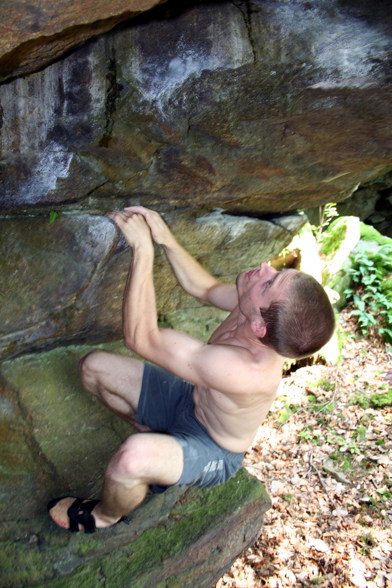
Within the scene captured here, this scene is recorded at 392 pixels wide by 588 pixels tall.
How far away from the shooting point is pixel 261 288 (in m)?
3.00

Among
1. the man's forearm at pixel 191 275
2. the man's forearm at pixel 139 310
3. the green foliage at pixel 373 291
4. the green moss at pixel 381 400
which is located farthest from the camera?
the green foliage at pixel 373 291

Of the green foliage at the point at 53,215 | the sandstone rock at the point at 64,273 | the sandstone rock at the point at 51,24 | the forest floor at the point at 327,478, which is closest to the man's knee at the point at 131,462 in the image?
the sandstone rock at the point at 64,273

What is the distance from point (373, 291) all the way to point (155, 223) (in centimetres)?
560

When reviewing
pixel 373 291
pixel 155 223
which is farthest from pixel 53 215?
pixel 373 291

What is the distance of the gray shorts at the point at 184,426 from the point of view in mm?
3238

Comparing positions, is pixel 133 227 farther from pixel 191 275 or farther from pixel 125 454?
pixel 125 454

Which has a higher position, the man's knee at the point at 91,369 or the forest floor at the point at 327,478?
the man's knee at the point at 91,369

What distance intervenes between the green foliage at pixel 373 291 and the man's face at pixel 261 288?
5089 mm

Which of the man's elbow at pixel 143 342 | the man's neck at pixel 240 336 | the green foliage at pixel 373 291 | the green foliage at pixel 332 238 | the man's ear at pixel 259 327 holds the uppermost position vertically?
the man's ear at pixel 259 327

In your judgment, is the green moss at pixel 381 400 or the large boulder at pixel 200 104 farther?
the green moss at pixel 381 400

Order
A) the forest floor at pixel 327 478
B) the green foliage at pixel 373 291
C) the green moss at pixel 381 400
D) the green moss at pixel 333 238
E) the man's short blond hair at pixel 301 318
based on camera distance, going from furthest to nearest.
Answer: the green moss at pixel 333 238 → the green foliage at pixel 373 291 → the green moss at pixel 381 400 → the forest floor at pixel 327 478 → the man's short blond hair at pixel 301 318

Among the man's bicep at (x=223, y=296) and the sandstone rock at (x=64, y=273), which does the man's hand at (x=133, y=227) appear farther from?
the man's bicep at (x=223, y=296)

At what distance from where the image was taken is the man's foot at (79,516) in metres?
3.34

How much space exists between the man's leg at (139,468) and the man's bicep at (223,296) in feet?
3.30
